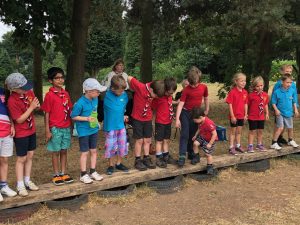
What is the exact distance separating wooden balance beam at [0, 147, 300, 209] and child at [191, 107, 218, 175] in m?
0.15

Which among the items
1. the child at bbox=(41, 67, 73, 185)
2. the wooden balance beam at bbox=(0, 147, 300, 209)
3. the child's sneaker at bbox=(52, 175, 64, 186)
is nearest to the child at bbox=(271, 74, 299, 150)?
the wooden balance beam at bbox=(0, 147, 300, 209)

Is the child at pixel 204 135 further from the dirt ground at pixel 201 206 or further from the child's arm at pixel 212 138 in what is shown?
the dirt ground at pixel 201 206

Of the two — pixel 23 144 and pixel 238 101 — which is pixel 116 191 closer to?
pixel 23 144

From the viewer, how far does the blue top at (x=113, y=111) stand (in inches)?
236

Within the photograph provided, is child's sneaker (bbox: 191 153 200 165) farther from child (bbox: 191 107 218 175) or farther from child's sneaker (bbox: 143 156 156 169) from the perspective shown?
child's sneaker (bbox: 143 156 156 169)

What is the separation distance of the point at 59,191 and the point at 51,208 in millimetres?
238

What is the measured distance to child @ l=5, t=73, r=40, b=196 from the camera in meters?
5.05

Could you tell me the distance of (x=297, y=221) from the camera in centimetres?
A: 505

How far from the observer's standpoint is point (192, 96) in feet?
22.3

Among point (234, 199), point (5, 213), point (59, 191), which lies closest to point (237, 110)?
point (234, 199)

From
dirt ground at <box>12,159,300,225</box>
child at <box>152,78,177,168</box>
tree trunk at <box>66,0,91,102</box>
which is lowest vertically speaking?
dirt ground at <box>12,159,300,225</box>

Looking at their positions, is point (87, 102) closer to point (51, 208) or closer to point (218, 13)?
point (51, 208)

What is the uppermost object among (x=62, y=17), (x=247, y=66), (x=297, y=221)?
(x=62, y=17)

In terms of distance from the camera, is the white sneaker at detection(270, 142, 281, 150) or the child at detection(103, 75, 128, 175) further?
the white sneaker at detection(270, 142, 281, 150)
